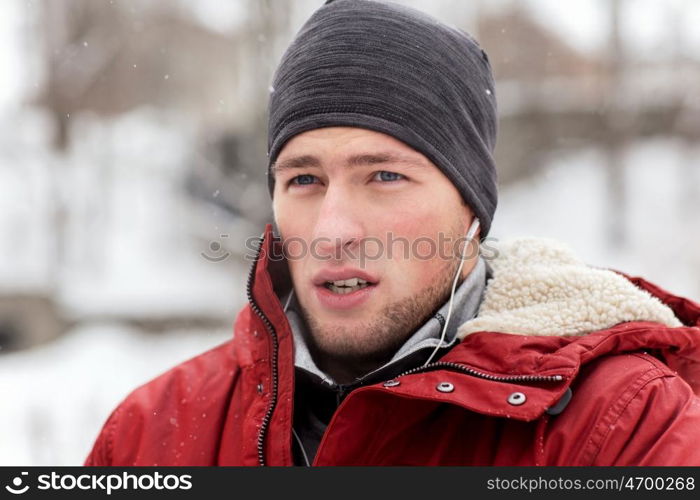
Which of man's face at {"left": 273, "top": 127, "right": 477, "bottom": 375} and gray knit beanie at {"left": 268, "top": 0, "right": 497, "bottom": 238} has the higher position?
gray knit beanie at {"left": 268, "top": 0, "right": 497, "bottom": 238}

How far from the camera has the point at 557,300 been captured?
1840 millimetres

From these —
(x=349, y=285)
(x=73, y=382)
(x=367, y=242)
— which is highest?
(x=367, y=242)

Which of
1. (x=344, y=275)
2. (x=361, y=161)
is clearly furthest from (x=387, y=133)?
(x=344, y=275)

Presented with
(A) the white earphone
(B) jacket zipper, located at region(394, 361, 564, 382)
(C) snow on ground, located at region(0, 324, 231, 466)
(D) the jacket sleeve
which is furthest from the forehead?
(C) snow on ground, located at region(0, 324, 231, 466)

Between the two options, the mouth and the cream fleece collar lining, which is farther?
the mouth

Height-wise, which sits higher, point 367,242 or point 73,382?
point 367,242

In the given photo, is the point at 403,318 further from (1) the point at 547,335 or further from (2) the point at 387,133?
(2) the point at 387,133

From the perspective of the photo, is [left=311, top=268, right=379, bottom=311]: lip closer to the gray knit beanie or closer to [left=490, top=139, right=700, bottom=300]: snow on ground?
the gray knit beanie

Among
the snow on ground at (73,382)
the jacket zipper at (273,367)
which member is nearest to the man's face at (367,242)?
the jacket zipper at (273,367)

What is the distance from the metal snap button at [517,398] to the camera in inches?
60.4

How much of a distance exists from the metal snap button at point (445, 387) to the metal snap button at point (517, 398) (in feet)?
0.46

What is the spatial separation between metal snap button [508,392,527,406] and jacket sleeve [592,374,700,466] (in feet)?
0.61

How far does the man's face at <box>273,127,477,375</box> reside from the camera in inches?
74.5

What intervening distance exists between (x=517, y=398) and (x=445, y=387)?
17cm
